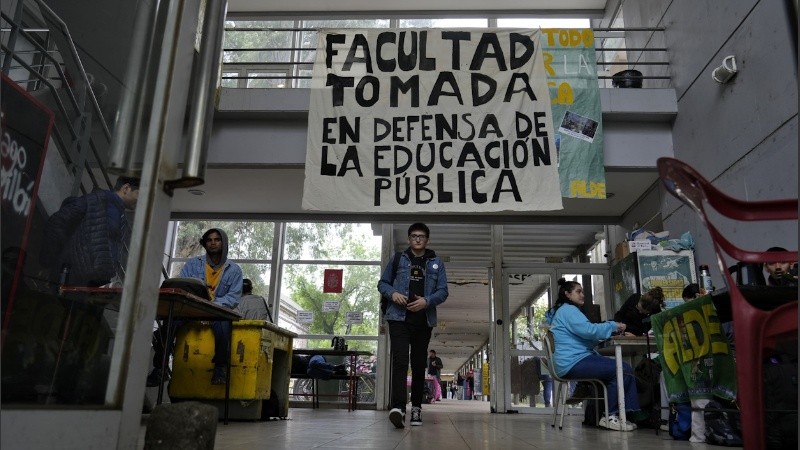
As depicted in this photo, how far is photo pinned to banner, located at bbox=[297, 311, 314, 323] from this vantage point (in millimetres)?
8922

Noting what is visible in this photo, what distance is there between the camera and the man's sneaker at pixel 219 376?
14.4 feet

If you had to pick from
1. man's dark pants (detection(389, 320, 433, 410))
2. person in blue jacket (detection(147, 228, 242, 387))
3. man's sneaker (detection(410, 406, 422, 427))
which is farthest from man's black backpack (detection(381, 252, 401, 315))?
person in blue jacket (detection(147, 228, 242, 387))

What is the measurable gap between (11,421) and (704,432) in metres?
3.41

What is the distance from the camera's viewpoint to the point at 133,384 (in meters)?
1.48

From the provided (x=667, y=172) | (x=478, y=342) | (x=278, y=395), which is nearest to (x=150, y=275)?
(x=667, y=172)

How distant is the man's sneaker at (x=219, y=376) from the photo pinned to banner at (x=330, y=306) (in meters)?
4.51

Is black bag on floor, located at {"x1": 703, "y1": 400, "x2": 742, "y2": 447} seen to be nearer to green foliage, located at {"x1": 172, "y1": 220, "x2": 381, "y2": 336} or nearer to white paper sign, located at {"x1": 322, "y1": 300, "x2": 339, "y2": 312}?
green foliage, located at {"x1": 172, "y1": 220, "x2": 381, "y2": 336}

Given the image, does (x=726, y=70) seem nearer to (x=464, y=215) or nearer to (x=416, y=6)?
(x=464, y=215)

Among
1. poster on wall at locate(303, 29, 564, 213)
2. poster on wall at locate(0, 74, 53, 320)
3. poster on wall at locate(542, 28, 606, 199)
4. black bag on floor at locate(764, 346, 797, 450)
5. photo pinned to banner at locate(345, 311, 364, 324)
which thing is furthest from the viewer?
photo pinned to banner at locate(345, 311, 364, 324)

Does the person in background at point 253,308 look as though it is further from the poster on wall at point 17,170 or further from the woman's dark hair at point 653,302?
the poster on wall at point 17,170

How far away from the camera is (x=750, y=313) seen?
179 cm

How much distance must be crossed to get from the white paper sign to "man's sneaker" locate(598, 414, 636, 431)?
4.99 m

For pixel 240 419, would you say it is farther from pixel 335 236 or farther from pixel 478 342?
pixel 478 342

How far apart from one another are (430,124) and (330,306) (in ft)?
14.6
